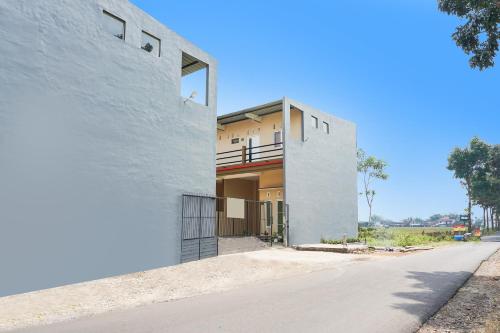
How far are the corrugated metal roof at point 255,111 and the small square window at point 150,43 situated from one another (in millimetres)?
9451

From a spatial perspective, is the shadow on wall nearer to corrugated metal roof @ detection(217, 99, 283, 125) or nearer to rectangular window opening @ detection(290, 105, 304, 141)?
rectangular window opening @ detection(290, 105, 304, 141)

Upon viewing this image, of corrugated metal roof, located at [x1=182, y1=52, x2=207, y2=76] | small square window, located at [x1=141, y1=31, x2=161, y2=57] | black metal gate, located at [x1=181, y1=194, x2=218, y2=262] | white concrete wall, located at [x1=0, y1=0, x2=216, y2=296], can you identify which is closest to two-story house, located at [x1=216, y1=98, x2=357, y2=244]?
black metal gate, located at [x1=181, y1=194, x2=218, y2=262]

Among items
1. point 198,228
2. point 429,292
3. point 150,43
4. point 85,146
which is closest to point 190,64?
point 150,43

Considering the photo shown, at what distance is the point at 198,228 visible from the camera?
15328 mm

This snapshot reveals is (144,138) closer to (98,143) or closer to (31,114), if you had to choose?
(98,143)

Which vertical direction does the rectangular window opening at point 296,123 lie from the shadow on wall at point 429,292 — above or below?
above

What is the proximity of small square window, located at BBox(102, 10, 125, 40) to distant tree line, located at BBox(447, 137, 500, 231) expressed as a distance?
53.3 metres

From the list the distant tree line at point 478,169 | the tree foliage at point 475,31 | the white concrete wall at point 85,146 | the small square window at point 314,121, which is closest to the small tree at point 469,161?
the distant tree line at point 478,169

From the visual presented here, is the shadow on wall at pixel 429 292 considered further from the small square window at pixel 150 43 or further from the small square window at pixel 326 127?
the small square window at pixel 326 127

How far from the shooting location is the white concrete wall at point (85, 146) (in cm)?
976

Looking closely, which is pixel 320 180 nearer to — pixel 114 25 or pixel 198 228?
pixel 198 228

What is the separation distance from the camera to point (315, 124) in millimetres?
24984

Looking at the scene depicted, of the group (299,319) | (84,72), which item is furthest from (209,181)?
(299,319)

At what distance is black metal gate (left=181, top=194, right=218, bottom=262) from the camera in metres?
14.7
